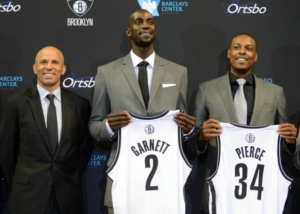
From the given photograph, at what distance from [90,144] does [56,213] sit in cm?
59

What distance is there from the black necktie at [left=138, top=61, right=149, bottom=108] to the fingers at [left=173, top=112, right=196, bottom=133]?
0.26 meters

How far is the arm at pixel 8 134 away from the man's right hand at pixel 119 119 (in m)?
0.62

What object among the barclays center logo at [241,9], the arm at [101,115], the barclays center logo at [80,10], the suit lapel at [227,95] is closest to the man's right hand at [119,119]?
the arm at [101,115]

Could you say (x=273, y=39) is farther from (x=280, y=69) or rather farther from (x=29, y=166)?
(x=29, y=166)

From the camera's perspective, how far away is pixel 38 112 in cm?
299

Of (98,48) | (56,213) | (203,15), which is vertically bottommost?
(56,213)

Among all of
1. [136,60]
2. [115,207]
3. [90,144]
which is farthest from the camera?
[90,144]

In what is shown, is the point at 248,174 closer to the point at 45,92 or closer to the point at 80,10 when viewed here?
the point at 45,92

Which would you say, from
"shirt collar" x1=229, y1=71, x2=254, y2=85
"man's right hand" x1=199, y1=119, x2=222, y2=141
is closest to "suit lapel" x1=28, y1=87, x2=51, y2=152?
"man's right hand" x1=199, y1=119, x2=222, y2=141

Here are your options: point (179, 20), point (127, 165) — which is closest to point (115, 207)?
point (127, 165)

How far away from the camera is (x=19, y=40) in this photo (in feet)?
12.1

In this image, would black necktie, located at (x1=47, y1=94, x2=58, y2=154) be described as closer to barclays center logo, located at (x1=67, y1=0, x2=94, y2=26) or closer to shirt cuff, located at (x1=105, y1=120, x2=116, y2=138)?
shirt cuff, located at (x1=105, y1=120, x2=116, y2=138)

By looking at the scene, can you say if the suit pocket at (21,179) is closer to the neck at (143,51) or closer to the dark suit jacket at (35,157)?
the dark suit jacket at (35,157)

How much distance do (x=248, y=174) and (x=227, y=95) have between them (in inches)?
21.3
